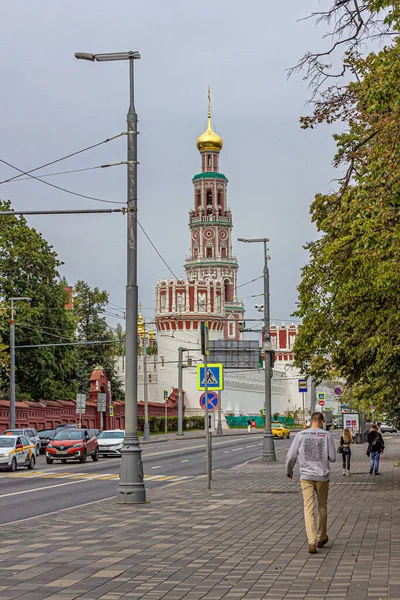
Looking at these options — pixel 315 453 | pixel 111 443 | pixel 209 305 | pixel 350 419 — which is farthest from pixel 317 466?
pixel 209 305

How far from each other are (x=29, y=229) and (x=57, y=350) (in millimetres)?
9371

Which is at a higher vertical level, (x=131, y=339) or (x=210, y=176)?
(x=210, y=176)

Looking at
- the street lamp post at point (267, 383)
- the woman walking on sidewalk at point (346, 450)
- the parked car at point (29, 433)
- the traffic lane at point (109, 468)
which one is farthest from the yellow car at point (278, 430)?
the woman walking on sidewalk at point (346, 450)

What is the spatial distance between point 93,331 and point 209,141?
155 ft

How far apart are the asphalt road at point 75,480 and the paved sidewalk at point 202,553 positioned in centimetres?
171

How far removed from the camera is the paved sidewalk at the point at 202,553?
32.8 feet

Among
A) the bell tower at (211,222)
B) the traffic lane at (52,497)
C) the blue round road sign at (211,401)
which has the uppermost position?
the bell tower at (211,222)

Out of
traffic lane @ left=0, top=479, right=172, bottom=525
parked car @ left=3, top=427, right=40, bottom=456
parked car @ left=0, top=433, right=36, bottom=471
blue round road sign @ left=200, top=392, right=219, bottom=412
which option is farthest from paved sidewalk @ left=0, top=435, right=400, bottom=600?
parked car @ left=3, top=427, right=40, bottom=456

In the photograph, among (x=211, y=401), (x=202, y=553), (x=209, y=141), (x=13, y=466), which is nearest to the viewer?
(x=202, y=553)

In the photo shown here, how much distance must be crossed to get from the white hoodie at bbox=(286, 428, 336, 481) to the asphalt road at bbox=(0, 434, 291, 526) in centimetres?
688

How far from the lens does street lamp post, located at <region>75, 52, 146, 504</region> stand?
2023 centimetres

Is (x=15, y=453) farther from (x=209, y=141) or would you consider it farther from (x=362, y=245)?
(x=209, y=141)

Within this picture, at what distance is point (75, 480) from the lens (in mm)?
30969

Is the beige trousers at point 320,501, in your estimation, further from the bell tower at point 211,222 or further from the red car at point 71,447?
the bell tower at point 211,222
